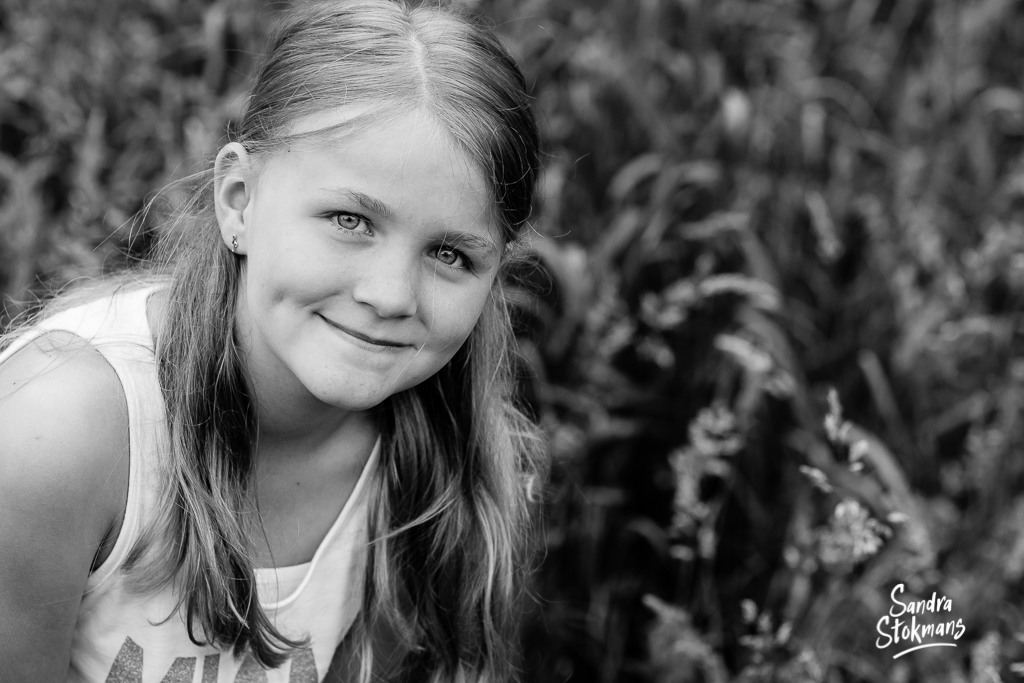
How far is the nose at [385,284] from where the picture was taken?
1252mm

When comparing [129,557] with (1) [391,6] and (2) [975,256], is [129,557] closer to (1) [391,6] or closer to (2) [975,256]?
(1) [391,6]

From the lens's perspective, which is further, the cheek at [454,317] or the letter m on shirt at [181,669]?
the letter m on shirt at [181,669]

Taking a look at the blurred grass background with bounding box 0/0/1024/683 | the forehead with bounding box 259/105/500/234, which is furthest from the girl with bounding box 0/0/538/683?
the blurred grass background with bounding box 0/0/1024/683

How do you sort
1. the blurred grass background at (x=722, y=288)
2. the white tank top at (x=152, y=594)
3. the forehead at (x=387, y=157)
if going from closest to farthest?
the forehead at (x=387, y=157)
the white tank top at (x=152, y=594)
the blurred grass background at (x=722, y=288)

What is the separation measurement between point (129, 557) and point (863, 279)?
6.93 feet

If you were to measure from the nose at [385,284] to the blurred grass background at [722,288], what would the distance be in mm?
786

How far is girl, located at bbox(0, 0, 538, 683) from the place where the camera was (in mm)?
1257

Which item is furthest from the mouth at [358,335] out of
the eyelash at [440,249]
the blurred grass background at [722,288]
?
the blurred grass background at [722,288]

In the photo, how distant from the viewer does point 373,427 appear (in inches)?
63.8

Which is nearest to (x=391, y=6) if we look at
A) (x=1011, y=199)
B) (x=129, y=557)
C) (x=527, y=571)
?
(x=129, y=557)

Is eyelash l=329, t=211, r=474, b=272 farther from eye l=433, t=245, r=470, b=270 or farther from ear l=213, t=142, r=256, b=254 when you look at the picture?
ear l=213, t=142, r=256, b=254

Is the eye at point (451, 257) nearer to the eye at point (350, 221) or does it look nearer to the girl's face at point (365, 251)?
the girl's face at point (365, 251)

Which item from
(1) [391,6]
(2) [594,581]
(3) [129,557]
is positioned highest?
(1) [391,6]

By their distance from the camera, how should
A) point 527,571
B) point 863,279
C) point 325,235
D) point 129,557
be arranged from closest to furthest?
point 325,235, point 129,557, point 527,571, point 863,279
